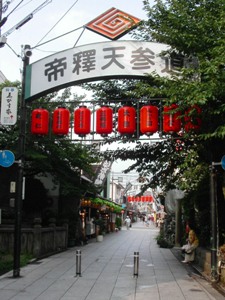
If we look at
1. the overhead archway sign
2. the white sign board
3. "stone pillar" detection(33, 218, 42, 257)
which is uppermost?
the overhead archway sign

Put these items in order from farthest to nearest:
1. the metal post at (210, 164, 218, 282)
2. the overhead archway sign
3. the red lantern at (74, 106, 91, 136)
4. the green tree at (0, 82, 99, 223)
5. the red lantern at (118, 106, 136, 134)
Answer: the green tree at (0, 82, 99, 223) → the overhead archway sign → the red lantern at (74, 106, 91, 136) → the red lantern at (118, 106, 136, 134) → the metal post at (210, 164, 218, 282)

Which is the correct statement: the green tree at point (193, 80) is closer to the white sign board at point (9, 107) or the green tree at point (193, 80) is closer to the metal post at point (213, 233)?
the metal post at point (213, 233)

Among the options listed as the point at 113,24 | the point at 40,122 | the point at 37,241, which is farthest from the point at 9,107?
the point at 37,241

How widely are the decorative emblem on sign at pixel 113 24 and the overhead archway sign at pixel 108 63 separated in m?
0.50

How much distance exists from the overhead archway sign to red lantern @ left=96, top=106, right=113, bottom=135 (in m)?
1.27

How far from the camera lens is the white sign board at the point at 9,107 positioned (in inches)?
518

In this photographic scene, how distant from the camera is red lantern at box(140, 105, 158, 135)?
12.6 meters

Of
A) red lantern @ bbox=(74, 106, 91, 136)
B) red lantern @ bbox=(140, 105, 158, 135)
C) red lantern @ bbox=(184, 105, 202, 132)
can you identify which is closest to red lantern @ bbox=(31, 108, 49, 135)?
red lantern @ bbox=(74, 106, 91, 136)

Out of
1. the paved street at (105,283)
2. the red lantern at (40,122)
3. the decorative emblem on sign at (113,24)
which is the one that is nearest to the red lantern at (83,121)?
the red lantern at (40,122)

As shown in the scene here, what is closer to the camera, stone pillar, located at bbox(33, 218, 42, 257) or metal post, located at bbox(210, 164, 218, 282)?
metal post, located at bbox(210, 164, 218, 282)

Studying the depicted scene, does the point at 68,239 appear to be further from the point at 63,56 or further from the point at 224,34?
the point at 224,34

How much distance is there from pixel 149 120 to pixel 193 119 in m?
1.33

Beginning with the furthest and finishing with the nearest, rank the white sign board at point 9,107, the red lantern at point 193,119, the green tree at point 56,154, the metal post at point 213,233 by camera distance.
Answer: the green tree at point 56,154
the white sign board at point 9,107
the metal post at point 213,233
the red lantern at point 193,119

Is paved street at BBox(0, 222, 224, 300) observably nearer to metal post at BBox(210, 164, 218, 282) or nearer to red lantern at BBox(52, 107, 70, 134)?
metal post at BBox(210, 164, 218, 282)
